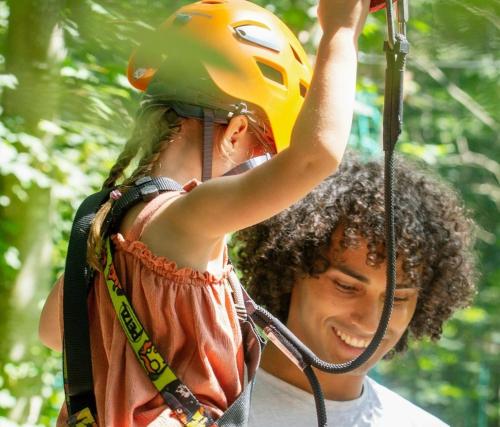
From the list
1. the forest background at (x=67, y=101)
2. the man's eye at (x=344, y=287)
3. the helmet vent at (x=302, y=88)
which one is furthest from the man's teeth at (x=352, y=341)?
the helmet vent at (x=302, y=88)

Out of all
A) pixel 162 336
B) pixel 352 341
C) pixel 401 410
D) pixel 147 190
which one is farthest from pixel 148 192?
pixel 401 410

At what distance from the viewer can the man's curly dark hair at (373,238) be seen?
2.81 metres

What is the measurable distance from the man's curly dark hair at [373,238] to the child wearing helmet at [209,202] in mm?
1012

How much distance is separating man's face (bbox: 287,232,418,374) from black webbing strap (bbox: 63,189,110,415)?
117cm

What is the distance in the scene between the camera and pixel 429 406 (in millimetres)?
10594

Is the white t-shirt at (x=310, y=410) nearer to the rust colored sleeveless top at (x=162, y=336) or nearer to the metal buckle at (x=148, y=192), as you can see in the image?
the rust colored sleeveless top at (x=162, y=336)

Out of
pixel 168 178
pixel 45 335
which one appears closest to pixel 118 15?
pixel 168 178

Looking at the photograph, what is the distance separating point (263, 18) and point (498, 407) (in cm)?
857

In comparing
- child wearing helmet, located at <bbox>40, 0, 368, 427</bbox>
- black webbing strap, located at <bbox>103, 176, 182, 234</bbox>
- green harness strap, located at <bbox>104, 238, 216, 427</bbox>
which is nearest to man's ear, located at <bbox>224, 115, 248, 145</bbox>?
child wearing helmet, located at <bbox>40, 0, 368, 427</bbox>

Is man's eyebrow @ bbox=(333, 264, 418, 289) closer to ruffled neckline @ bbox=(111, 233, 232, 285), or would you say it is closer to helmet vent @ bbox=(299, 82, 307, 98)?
helmet vent @ bbox=(299, 82, 307, 98)

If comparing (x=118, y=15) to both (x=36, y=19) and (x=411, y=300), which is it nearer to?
(x=36, y=19)

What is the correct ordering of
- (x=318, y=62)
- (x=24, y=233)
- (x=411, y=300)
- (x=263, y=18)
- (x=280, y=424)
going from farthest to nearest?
1. (x=411, y=300)
2. (x=280, y=424)
3. (x=24, y=233)
4. (x=263, y=18)
5. (x=318, y=62)

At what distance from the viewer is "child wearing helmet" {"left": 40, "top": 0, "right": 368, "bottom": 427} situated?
143cm

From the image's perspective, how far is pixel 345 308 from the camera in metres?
2.72
